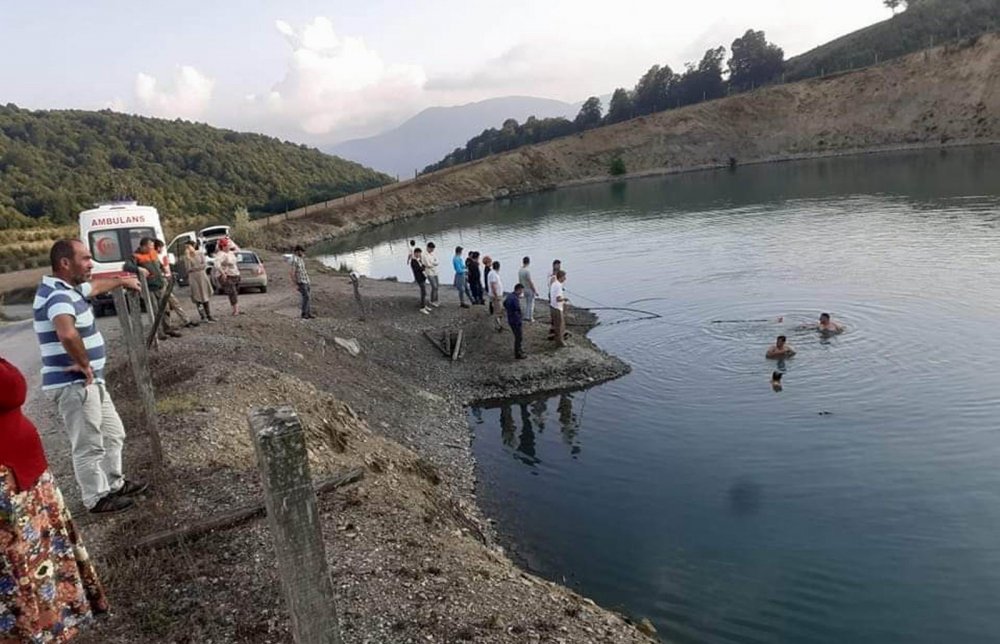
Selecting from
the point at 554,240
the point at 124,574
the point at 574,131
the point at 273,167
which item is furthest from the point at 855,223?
the point at 273,167

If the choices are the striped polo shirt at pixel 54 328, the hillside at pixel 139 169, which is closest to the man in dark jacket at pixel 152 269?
the striped polo shirt at pixel 54 328

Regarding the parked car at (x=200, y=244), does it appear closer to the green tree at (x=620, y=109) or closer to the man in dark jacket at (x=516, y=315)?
the man in dark jacket at (x=516, y=315)

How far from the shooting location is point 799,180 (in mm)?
68125

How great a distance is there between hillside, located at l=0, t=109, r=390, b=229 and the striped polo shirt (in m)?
62.2

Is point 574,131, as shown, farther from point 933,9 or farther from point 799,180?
point 933,9

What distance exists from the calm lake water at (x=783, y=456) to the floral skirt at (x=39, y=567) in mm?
6875

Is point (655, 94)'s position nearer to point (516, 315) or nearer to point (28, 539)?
point (516, 315)

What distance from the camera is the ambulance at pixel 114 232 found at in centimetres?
2106

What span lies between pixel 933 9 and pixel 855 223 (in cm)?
10000

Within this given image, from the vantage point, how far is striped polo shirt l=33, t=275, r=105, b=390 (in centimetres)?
610

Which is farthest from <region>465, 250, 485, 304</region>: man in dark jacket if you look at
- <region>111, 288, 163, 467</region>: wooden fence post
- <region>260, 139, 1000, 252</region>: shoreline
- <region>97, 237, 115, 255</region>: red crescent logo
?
<region>260, 139, 1000, 252</region>: shoreline

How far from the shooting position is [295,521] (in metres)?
3.50

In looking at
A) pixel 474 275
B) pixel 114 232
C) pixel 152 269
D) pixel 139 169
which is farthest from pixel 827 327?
pixel 139 169

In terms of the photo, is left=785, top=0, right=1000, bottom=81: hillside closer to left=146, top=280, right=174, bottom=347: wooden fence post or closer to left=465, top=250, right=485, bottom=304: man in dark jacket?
left=465, top=250, right=485, bottom=304: man in dark jacket
